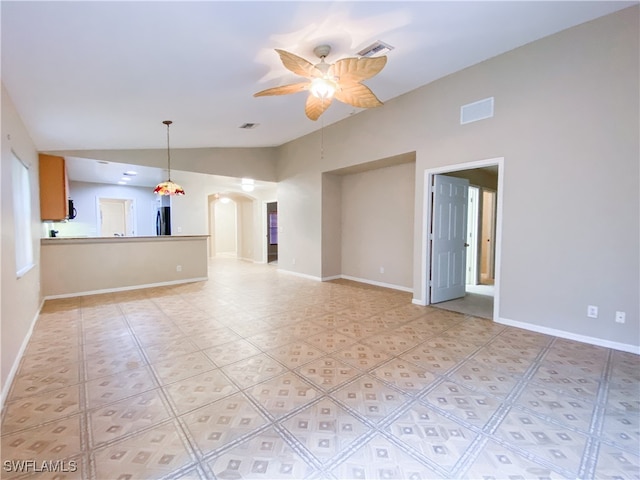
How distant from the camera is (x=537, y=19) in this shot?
2.88 m

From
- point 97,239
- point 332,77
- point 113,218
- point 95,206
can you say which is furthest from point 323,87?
point 113,218

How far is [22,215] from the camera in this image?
3473mm

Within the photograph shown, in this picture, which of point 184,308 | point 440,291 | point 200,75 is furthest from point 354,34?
point 184,308

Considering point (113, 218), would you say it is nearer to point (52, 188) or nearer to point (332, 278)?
point (52, 188)

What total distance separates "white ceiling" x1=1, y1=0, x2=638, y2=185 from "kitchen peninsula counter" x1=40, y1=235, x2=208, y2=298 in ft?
6.26

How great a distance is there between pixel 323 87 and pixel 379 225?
12.0ft

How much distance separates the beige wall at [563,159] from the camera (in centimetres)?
284

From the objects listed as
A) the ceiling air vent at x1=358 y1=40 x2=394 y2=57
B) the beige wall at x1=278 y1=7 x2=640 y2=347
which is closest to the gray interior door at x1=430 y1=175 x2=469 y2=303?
the beige wall at x1=278 y1=7 x2=640 y2=347

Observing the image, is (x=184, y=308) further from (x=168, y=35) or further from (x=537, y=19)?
(x=537, y=19)

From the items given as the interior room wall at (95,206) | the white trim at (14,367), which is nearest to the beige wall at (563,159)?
the white trim at (14,367)

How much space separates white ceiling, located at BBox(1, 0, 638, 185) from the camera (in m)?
2.08

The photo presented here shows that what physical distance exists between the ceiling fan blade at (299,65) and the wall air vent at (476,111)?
2.30 meters

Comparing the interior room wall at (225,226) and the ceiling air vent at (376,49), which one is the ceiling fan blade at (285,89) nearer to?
the ceiling air vent at (376,49)

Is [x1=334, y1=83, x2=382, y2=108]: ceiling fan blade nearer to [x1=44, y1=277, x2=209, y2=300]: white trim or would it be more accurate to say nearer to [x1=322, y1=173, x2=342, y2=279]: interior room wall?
[x1=322, y1=173, x2=342, y2=279]: interior room wall
